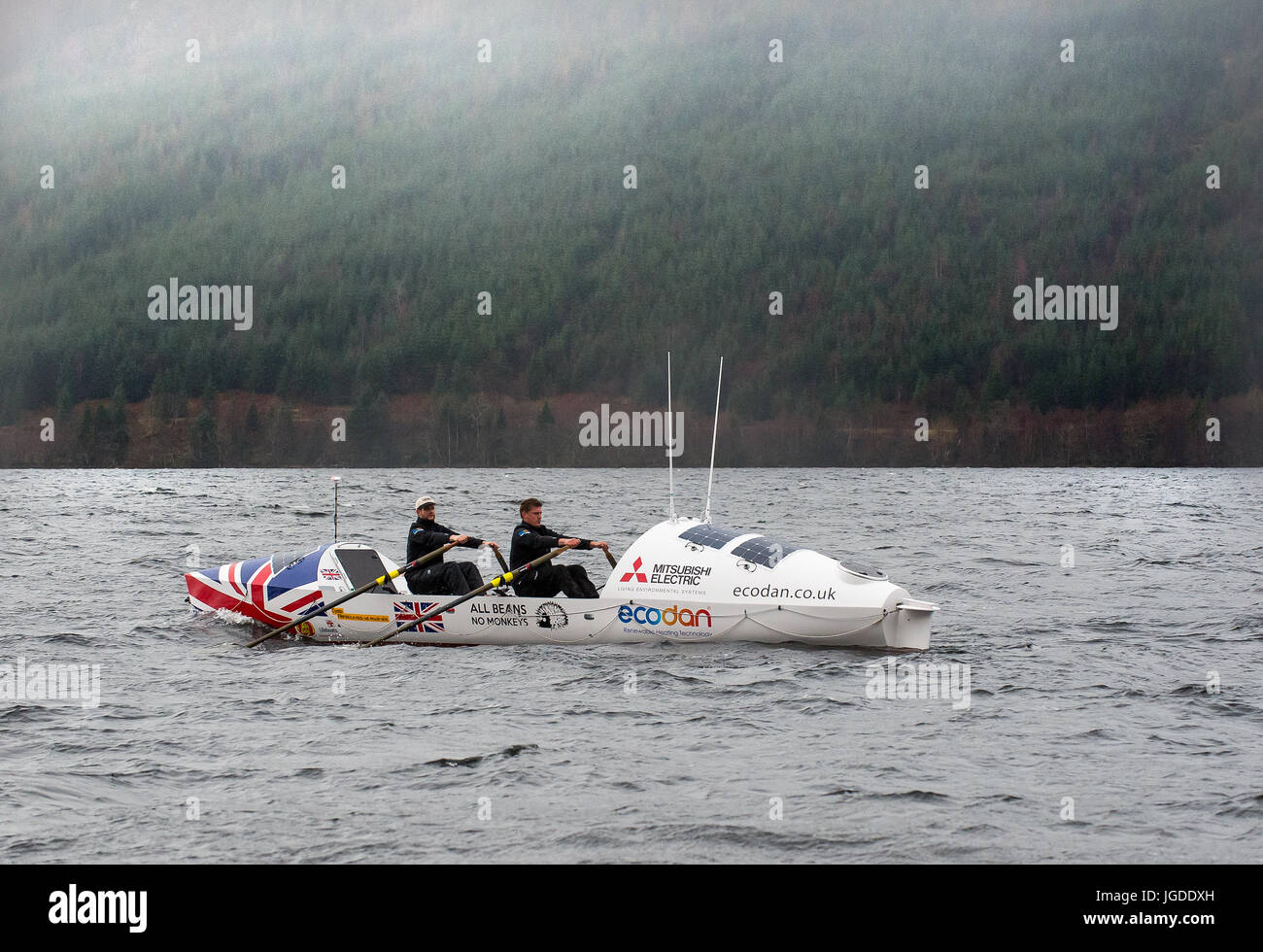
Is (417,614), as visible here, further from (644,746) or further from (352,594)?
(644,746)

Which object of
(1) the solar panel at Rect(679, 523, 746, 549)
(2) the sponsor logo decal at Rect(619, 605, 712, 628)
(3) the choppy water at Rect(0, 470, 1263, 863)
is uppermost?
(1) the solar panel at Rect(679, 523, 746, 549)

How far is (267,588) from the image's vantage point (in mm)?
20672

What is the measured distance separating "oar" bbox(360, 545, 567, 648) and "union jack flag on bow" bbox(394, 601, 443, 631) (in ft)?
0.17

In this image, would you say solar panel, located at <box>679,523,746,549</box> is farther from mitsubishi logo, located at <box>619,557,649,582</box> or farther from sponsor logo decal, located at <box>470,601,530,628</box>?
sponsor logo decal, located at <box>470,601,530,628</box>

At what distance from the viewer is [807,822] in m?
→ 11.0

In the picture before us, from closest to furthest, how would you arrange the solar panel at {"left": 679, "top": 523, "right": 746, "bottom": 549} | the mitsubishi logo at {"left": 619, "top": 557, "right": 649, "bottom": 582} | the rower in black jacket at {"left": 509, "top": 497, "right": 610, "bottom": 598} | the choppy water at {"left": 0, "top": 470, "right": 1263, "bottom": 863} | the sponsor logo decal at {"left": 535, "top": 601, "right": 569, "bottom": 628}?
the choppy water at {"left": 0, "top": 470, "right": 1263, "bottom": 863} → the solar panel at {"left": 679, "top": 523, "right": 746, "bottom": 549} → the mitsubishi logo at {"left": 619, "top": 557, "right": 649, "bottom": 582} → the sponsor logo decal at {"left": 535, "top": 601, "right": 569, "bottom": 628} → the rower in black jacket at {"left": 509, "top": 497, "right": 610, "bottom": 598}

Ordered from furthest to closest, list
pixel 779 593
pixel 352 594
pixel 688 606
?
pixel 352 594, pixel 688 606, pixel 779 593

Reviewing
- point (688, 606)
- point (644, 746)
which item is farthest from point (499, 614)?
point (644, 746)

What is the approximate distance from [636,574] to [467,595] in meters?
2.56

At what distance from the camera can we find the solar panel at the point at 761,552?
1817cm

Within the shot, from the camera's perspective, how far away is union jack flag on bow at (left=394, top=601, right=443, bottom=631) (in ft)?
63.5

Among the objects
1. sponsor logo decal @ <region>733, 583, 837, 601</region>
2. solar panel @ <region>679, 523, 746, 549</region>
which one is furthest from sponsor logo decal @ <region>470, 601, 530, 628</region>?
sponsor logo decal @ <region>733, 583, 837, 601</region>

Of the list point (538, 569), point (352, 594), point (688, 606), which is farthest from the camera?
point (352, 594)
